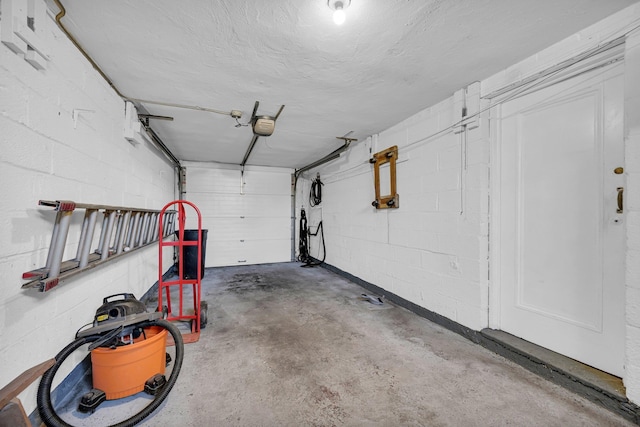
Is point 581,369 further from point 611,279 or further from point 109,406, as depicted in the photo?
point 109,406

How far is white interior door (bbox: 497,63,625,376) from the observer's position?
171cm

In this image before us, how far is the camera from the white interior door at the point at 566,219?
5.61 ft

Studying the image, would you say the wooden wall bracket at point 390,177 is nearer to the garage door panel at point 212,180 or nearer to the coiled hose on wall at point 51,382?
the coiled hose on wall at point 51,382

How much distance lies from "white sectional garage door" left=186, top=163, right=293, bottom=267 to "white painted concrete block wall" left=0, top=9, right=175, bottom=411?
138 inches

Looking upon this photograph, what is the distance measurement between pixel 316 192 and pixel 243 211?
1.81 m

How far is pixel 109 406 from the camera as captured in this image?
1.59 m

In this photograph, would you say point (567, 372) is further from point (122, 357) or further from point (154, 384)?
point (122, 357)

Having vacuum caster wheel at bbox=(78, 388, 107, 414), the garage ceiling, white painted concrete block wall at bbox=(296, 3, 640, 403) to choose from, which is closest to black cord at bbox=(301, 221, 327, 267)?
white painted concrete block wall at bbox=(296, 3, 640, 403)

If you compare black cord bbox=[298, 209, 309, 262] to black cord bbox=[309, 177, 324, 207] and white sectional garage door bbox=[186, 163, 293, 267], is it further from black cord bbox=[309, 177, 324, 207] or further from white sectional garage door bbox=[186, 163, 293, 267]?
black cord bbox=[309, 177, 324, 207]

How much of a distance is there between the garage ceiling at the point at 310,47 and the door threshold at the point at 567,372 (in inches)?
90.7

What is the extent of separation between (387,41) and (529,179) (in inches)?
63.2

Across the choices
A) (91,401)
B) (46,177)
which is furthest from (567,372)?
(46,177)

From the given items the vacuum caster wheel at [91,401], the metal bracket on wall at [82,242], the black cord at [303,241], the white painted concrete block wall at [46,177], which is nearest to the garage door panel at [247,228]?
the black cord at [303,241]

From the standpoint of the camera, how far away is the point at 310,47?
1.88 m
